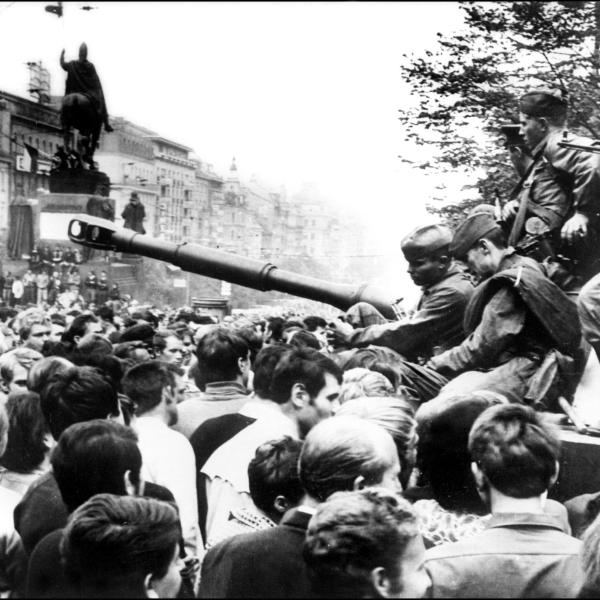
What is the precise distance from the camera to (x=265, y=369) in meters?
3.50

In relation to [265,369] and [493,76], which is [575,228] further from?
[265,369]

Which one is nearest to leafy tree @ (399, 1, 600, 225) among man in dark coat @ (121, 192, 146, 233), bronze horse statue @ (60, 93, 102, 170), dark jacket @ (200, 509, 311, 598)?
dark jacket @ (200, 509, 311, 598)

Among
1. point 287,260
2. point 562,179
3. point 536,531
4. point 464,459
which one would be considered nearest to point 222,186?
point 287,260

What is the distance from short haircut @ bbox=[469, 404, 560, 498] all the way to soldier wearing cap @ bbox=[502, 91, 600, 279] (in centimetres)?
159

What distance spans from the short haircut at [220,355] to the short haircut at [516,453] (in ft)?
5.87

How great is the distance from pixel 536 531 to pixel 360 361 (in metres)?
2.01

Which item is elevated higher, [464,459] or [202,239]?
[202,239]

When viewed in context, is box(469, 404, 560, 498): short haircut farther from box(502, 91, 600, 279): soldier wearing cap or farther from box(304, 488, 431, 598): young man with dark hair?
box(502, 91, 600, 279): soldier wearing cap

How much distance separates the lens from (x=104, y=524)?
182 cm

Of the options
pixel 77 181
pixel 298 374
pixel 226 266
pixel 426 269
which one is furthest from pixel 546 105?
pixel 77 181

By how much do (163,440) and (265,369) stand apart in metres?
0.53

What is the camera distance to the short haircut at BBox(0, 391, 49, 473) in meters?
3.06

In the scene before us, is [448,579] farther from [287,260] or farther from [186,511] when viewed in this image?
[287,260]

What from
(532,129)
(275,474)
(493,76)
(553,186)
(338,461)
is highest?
(493,76)
